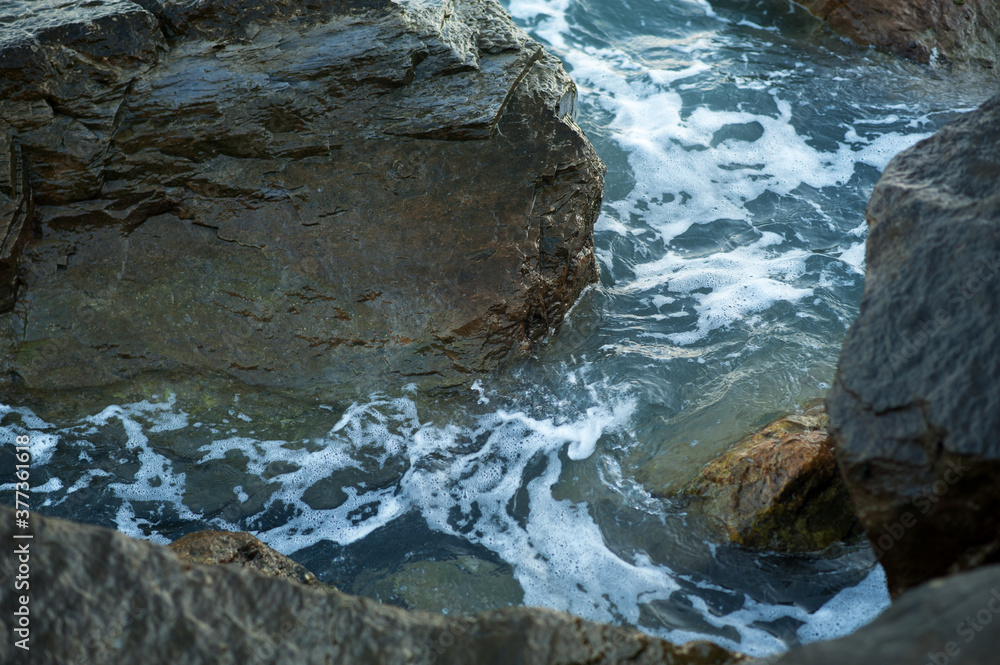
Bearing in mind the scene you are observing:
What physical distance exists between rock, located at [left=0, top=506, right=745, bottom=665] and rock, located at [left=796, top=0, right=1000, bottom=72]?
24.7 ft

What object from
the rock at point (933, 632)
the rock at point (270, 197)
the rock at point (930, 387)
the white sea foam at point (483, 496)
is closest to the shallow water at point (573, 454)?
the white sea foam at point (483, 496)

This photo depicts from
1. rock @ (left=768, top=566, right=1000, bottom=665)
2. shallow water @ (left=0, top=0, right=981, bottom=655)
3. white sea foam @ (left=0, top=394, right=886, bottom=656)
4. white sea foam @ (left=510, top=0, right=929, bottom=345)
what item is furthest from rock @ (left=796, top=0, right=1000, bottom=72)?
rock @ (left=768, top=566, right=1000, bottom=665)

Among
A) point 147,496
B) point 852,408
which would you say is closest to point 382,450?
point 147,496

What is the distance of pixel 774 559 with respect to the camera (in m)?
3.22

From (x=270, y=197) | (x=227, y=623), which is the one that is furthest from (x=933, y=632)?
(x=270, y=197)

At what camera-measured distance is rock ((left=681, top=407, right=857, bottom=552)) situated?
3.19 m

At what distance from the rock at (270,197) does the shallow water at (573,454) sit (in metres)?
0.27

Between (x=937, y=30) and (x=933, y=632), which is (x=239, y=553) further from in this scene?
(x=937, y=30)

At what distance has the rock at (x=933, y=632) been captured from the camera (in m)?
1.52

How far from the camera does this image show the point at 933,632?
1596 millimetres

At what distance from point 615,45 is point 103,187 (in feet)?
20.3

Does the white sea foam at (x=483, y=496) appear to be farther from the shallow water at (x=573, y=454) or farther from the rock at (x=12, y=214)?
the rock at (x=12, y=214)

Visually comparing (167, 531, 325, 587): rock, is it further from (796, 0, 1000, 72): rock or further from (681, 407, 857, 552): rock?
(796, 0, 1000, 72): rock

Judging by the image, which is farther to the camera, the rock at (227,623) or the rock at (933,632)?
the rock at (227,623)
